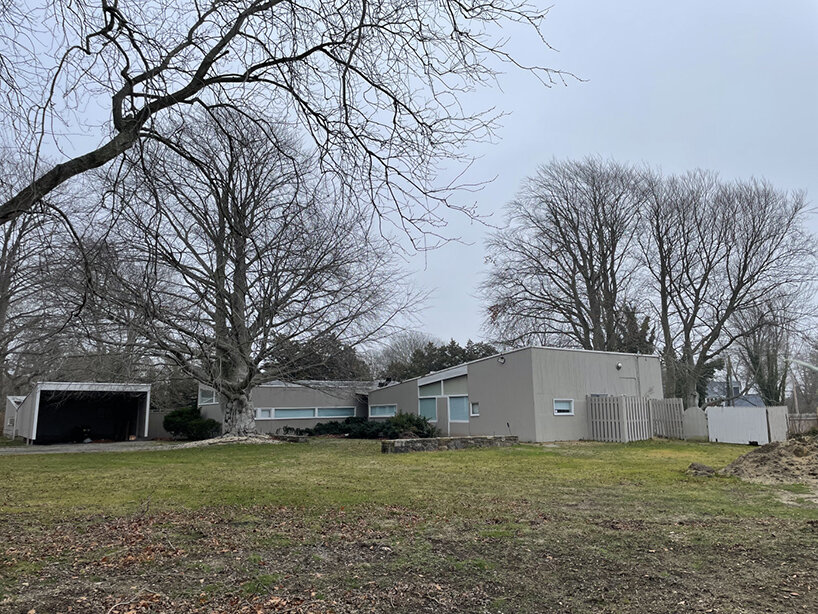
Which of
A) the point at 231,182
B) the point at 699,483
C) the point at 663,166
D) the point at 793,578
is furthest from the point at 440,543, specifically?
the point at 663,166

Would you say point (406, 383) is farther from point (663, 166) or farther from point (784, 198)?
point (784, 198)

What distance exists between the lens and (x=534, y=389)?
19141 mm

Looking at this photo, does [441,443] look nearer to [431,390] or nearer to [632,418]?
[632,418]

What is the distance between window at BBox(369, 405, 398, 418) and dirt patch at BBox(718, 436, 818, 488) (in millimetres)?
17831

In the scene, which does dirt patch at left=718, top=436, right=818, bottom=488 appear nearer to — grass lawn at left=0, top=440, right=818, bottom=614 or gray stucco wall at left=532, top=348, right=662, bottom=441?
grass lawn at left=0, top=440, right=818, bottom=614

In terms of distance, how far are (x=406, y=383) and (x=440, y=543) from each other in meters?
21.0

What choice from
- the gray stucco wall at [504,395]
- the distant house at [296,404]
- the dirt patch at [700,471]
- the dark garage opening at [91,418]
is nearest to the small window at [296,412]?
the distant house at [296,404]

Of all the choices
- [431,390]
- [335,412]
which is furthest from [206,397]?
[431,390]

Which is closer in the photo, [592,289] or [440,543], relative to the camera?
[440,543]

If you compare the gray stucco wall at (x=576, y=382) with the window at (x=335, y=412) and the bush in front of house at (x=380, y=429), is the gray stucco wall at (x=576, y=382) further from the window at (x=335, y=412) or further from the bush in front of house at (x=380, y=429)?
the window at (x=335, y=412)

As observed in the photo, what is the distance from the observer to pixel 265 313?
1875 cm

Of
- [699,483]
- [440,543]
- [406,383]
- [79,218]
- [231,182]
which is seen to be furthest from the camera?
[406,383]

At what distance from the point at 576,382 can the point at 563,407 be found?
3.61 ft

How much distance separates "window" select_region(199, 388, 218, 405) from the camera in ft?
92.9
